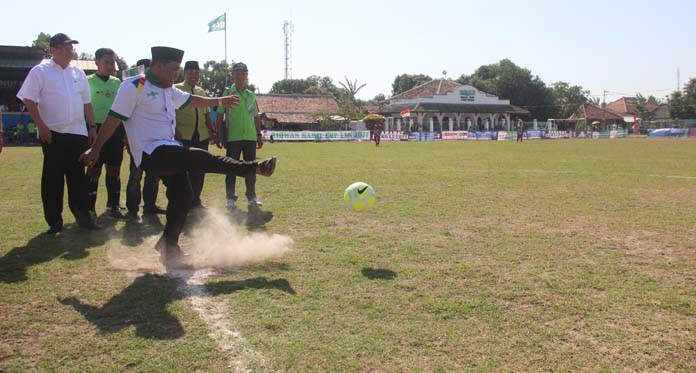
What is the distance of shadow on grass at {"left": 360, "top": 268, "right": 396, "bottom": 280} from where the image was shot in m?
4.22

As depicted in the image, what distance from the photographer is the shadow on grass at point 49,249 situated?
435 centimetres

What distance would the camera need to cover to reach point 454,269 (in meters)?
4.47

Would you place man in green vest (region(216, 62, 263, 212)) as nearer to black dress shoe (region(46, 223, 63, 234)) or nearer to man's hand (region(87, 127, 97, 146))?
man's hand (region(87, 127, 97, 146))

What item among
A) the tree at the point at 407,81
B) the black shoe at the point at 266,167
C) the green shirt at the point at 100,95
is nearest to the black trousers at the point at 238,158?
the green shirt at the point at 100,95

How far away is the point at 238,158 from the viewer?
808 cm

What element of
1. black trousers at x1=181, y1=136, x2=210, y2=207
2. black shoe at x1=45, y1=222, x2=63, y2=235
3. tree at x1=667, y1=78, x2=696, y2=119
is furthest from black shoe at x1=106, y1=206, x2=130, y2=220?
tree at x1=667, y1=78, x2=696, y2=119

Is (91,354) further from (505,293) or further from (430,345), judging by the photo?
(505,293)

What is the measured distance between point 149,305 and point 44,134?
128 inches

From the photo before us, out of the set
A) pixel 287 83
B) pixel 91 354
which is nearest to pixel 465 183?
pixel 91 354

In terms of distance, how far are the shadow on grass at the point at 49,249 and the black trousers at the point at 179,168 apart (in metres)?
0.96

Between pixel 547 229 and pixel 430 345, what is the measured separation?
3787 mm

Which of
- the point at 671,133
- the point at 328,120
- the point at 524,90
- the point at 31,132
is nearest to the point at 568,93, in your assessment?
the point at 524,90

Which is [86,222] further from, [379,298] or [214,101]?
[379,298]

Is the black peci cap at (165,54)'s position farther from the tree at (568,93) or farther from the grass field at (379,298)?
the tree at (568,93)
